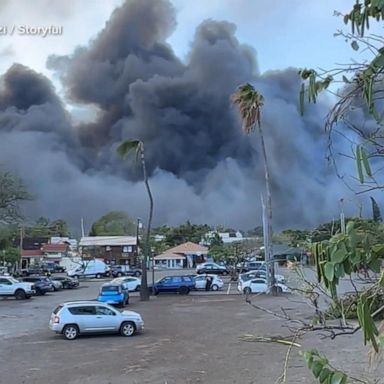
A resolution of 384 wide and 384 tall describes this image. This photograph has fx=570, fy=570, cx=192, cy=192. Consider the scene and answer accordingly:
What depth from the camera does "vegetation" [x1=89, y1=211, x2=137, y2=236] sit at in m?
115

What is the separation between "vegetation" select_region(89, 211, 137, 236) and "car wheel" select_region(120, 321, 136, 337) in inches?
3678

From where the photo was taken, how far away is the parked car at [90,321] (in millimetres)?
19359

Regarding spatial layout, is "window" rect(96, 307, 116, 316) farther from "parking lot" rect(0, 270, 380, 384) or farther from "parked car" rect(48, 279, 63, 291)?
"parked car" rect(48, 279, 63, 291)

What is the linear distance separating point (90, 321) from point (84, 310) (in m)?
0.45

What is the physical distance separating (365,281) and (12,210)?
44426mm

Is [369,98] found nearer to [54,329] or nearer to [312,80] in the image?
[312,80]

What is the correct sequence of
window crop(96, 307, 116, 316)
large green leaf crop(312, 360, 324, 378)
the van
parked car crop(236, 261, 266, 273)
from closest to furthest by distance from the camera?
1. large green leaf crop(312, 360, 324, 378)
2. parked car crop(236, 261, 266, 273)
3. window crop(96, 307, 116, 316)
4. the van

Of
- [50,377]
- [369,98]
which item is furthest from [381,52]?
[50,377]

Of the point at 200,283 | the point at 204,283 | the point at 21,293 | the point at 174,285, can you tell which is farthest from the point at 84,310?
the point at 200,283

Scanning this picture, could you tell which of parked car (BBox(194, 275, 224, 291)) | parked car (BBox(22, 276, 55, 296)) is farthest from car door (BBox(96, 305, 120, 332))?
parked car (BBox(194, 275, 224, 291))

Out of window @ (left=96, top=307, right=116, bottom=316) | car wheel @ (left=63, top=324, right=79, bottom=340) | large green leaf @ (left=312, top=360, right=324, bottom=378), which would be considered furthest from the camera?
window @ (left=96, top=307, right=116, bottom=316)

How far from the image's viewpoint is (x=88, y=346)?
56.7ft

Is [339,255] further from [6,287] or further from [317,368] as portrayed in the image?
[6,287]

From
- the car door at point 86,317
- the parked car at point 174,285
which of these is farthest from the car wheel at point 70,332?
the parked car at point 174,285
